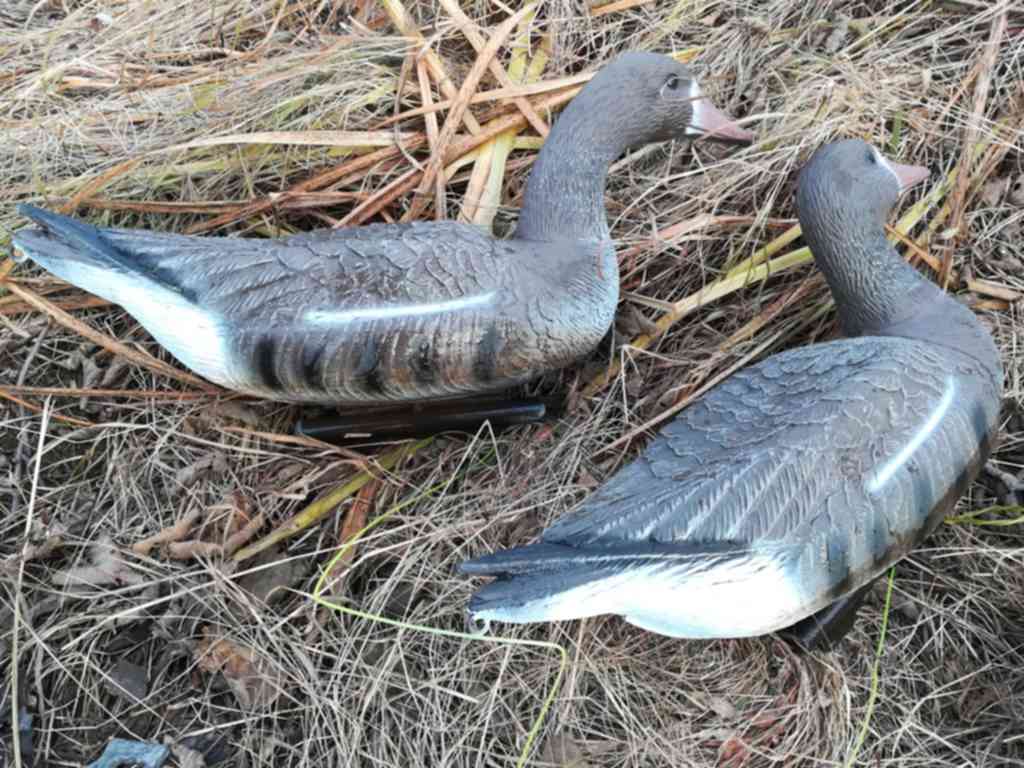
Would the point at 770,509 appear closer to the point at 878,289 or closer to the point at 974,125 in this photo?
the point at 878,289

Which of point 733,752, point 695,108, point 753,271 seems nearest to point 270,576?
point 733,752

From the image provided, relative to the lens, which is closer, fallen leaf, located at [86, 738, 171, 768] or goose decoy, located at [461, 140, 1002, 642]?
goose decoy, located at [461, 140, 1002, 642]

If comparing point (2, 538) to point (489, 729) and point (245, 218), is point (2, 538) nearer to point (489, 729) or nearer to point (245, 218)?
point (245, 218)

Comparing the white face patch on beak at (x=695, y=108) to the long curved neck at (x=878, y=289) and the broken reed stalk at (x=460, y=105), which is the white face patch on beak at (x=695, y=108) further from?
the broken reed stalk at (x=460, y=105)

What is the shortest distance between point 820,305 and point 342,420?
1.09m

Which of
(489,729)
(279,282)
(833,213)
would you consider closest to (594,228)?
(833,213)

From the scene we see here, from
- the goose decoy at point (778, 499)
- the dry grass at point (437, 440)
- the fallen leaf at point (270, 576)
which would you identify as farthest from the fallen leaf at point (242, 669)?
the goose decoy at point (778, 499)

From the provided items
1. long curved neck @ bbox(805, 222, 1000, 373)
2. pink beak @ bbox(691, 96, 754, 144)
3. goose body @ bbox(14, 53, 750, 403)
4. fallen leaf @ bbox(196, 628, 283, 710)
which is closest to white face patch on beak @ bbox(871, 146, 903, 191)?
long curved neck @ bbox(805, 222, 1000, 373)

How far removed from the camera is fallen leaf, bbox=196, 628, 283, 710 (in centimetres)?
168

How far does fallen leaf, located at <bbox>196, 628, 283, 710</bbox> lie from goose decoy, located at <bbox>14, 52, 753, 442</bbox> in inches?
19.4

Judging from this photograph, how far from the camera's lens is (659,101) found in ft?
6.23

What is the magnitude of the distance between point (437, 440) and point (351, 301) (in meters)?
0.40

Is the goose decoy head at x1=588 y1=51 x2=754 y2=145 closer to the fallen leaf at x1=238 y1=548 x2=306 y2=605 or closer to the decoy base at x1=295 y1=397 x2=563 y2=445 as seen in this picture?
the decoy base at x1=295 y1=397 x2=563 y2=445

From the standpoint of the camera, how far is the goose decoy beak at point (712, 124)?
6.36 feet
